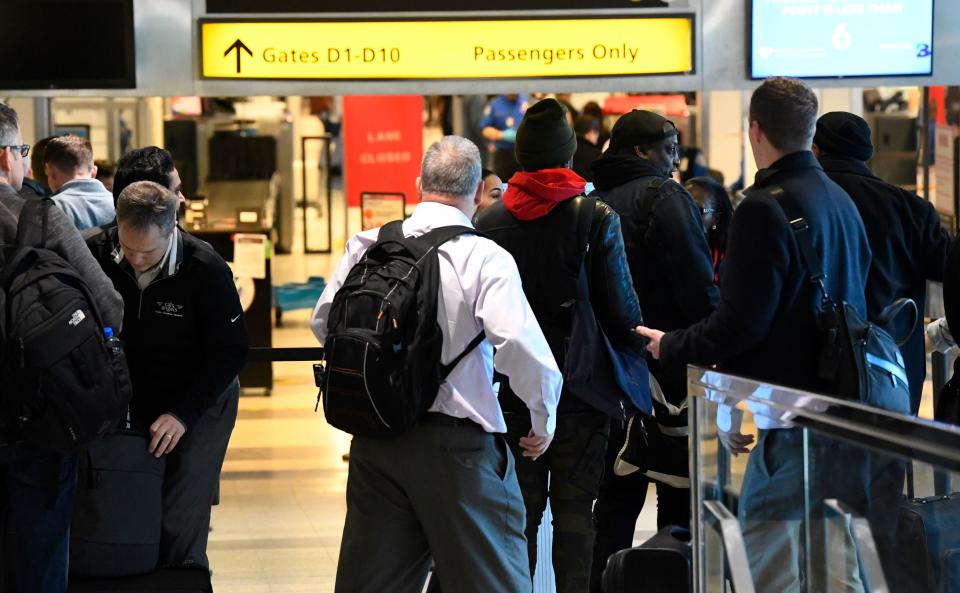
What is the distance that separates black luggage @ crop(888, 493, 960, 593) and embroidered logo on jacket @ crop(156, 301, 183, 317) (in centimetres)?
267

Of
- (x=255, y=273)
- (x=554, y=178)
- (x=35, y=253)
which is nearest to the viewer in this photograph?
(x=35, y=253)

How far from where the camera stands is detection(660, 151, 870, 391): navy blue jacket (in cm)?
354

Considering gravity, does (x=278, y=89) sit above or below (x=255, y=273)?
above

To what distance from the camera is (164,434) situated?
4438 millimetres

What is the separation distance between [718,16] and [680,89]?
18.7 inches

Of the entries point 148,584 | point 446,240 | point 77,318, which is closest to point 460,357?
point 446,240

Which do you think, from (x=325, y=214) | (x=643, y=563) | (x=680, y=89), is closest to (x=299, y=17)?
(x=680, y=89)

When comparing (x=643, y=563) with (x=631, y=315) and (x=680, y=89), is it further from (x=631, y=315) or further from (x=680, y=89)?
(x=680, y=89)

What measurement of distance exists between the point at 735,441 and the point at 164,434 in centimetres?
201

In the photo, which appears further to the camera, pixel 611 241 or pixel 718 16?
pixel 718 16

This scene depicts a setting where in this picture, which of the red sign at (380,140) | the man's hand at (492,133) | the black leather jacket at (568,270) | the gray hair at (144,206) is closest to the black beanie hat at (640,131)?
the black leather jacket at (568,270)

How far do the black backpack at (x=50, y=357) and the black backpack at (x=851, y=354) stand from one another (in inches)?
75.9

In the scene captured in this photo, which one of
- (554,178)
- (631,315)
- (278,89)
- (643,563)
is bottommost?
(643,563)

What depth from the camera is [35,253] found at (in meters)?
4.04
